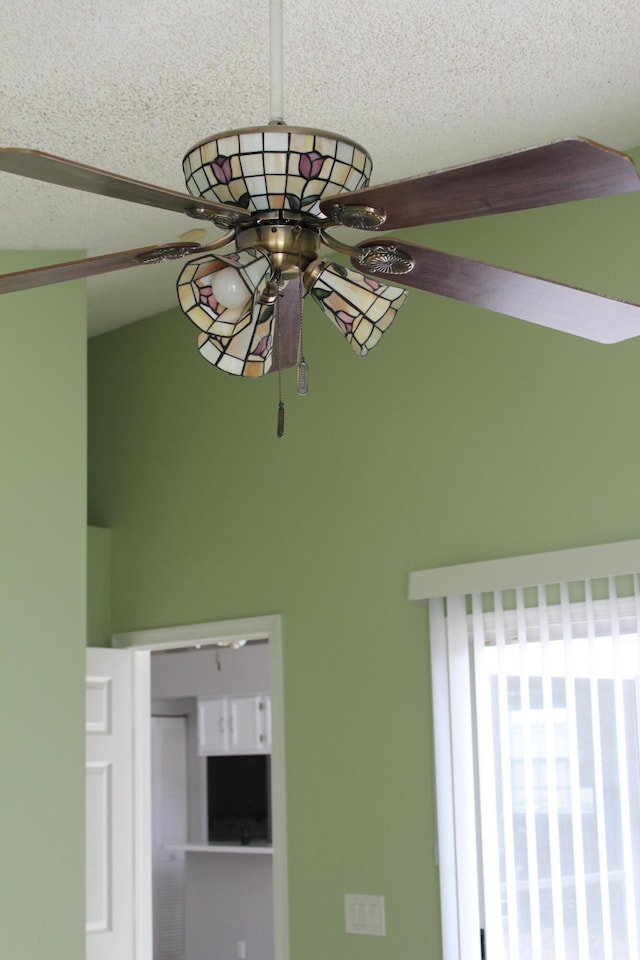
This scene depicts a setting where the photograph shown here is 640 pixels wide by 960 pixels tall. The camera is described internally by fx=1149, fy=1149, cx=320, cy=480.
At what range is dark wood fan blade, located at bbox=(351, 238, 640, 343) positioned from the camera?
157cm

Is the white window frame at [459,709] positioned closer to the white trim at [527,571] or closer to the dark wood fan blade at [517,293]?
the white trim at [527,571]

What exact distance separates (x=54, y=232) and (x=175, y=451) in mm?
1168

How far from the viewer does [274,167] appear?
155cm

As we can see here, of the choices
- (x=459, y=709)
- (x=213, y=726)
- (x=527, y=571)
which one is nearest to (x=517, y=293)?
(x=527, y=571)

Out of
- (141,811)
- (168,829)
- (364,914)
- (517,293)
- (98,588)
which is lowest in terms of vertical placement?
(168,829)

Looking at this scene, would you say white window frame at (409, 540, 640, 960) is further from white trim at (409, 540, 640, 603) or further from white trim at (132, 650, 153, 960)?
white trim at (132, 650, 153, 960)

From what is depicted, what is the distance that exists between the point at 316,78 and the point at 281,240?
1154mm

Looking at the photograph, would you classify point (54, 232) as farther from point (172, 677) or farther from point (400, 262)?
point (172, 677)

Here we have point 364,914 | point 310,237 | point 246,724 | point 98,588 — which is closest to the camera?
point 310,237

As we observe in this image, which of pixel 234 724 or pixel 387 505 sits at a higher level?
pixel 387 505

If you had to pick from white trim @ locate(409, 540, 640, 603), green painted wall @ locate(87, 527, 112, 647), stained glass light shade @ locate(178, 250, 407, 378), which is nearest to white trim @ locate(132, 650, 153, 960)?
green painted wall @ locate(87, 527, 112, 647)

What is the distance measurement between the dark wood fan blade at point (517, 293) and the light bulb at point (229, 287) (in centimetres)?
17

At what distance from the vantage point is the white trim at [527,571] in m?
3.02

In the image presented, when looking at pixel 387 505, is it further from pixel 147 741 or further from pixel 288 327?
pixel 288 327
